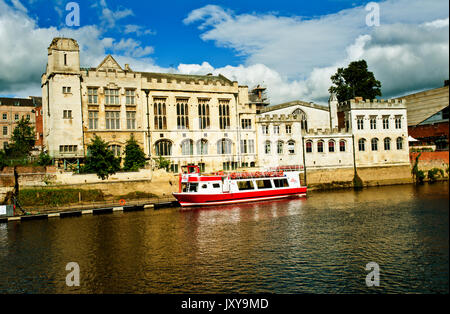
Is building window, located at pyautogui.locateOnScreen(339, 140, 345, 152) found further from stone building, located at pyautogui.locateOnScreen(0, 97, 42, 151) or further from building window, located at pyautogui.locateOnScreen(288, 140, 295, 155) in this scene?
stone building, located at pyautogui.locateOnScreen(0, 97, 42, 151)

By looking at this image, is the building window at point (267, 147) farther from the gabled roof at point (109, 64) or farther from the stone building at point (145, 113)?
the gabled roof at point (109, 64)

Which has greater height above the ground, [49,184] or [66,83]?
[66,83]

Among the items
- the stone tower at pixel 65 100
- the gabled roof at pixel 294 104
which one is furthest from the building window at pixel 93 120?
the gabled roof at pixel 294 104

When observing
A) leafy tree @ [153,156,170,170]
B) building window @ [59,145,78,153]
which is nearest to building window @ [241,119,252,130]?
leafy tree @ [153,156,170,170]

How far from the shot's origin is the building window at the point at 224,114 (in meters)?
60.3

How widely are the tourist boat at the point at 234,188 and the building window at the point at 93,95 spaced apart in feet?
54.5

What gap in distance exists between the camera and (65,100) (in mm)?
51156

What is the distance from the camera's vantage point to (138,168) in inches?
2015

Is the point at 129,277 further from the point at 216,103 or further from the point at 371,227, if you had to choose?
the point at 216,103

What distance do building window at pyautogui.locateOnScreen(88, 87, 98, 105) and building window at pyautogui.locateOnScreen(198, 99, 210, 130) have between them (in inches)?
614

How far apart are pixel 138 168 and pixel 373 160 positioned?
40.3m

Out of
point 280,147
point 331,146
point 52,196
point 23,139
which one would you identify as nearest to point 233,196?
point 280,147

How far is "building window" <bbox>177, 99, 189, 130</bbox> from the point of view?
189ft

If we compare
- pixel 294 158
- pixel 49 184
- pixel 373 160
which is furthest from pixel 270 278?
pixel 373 160
